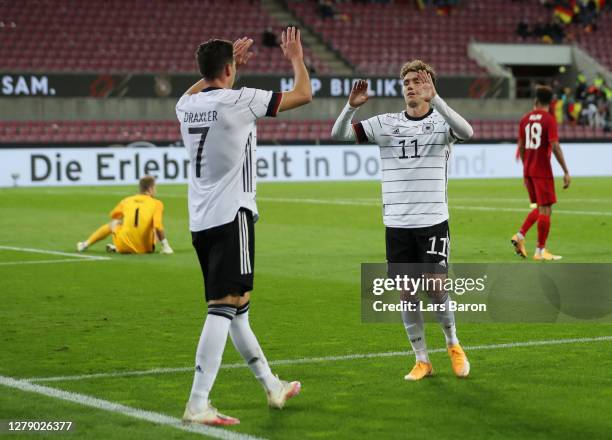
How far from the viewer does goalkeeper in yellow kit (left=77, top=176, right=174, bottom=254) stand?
15.1 metres

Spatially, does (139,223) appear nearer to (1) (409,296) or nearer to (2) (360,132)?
(2) (360,132)

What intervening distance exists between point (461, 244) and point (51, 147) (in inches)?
749

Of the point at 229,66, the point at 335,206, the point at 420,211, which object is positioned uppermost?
the point at 229,66

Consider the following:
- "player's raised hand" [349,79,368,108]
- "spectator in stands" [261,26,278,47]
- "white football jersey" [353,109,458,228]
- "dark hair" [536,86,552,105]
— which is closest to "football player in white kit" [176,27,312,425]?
"player's raised hand" [349,79,368,108]

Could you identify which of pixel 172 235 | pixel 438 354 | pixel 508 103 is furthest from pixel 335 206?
pixel 508 103

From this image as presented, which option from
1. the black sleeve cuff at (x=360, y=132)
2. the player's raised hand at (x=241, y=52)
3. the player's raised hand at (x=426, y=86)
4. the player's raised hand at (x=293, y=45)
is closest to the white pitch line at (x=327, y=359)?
the black sleeve cuff at (x=360, y=132)

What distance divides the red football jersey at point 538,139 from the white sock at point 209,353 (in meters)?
8.79

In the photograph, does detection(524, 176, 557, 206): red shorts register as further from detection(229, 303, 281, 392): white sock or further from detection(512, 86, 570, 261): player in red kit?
detection(229, 303, 281, 392): white sock

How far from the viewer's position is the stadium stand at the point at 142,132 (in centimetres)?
3728

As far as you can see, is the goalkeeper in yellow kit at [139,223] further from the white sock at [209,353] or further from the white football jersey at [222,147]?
the white sock at [209,353]

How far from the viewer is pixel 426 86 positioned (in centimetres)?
702

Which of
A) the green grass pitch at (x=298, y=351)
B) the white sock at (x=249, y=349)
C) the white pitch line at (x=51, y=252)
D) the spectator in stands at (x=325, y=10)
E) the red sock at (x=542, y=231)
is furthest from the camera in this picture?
the spectator in stands at (x=325, y=10)

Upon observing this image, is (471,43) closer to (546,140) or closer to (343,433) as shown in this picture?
(546,140)

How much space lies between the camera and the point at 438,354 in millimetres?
8023
